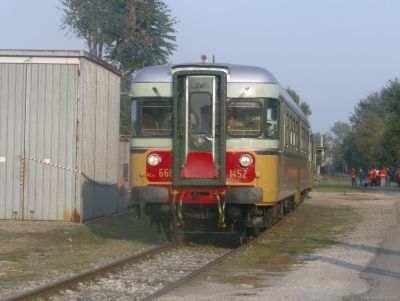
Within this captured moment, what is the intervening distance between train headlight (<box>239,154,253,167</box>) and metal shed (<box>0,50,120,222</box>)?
6816mm

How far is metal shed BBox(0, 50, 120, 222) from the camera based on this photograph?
736 inches

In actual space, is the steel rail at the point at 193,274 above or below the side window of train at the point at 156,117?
below

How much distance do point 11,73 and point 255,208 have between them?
8565 millimetres

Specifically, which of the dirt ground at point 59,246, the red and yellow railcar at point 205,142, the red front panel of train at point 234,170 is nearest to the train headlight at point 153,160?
the red and yellow railcar at point 205,142

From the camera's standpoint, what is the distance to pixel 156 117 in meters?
13.4

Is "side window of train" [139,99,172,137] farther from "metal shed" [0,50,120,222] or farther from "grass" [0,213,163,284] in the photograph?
"metal shed" [0,50,120,222]

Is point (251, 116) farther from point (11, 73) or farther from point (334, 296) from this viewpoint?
point (11, 73)

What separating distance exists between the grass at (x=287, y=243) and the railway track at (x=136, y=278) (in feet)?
1.20

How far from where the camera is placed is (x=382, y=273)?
413 inches

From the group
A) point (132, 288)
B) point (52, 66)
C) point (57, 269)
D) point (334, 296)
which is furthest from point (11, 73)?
point (334, 296)

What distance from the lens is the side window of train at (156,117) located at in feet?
43.5

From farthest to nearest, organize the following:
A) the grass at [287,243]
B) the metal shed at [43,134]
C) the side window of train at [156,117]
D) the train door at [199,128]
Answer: the metal shed at [43,134] → the side window of train at [156,117] → the train door at [199,128] → the grass at [287,243]

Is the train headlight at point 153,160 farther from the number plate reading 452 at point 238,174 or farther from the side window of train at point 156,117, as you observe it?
the number plate reading 452 at point 238,174

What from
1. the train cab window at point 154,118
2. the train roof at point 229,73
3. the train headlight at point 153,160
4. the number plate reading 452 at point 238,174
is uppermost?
the train roof at point 229,73
